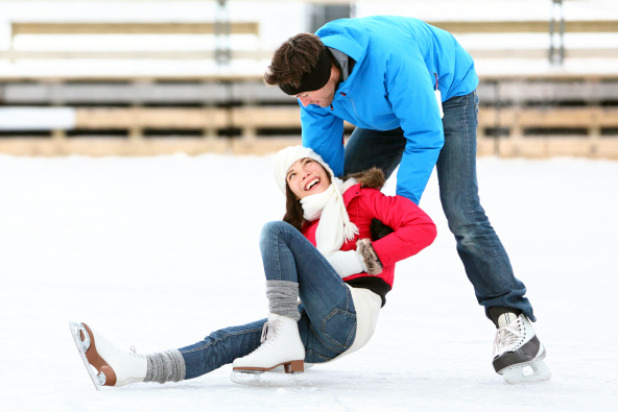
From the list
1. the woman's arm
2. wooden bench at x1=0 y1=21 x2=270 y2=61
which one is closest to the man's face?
the woman's arm

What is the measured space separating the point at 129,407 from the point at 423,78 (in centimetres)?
97

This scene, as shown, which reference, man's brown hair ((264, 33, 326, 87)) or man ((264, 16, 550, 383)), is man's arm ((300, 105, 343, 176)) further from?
man's brown hair ((264, 33, 326, 87))

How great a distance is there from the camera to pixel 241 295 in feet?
10.1

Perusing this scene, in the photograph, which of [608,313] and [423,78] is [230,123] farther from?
[423,78]

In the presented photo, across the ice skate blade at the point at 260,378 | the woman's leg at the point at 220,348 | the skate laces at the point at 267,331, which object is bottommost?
the ice skate blade at the point at 260,378

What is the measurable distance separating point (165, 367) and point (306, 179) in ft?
1.80

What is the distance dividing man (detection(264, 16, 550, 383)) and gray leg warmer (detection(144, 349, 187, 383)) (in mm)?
646

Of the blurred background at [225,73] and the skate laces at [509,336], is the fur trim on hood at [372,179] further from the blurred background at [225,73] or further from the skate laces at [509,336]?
the blurred background at [225,73]

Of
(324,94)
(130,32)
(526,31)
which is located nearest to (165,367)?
(324,94)

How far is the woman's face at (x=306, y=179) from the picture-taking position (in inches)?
80.0

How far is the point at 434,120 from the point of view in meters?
1.98

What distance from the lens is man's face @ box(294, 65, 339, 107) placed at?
1957 millimetres

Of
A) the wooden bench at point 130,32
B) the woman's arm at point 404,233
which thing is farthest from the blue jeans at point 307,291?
the wooden bench at point 130,32

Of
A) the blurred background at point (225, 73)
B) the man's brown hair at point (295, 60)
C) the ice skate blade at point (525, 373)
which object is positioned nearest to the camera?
the man's brown hair at point (295, 60)
